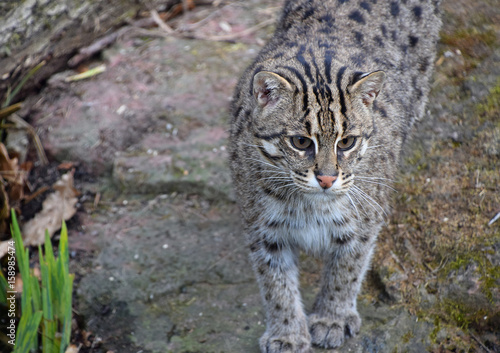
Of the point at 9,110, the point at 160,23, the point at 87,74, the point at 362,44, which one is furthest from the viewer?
the point at 160,23

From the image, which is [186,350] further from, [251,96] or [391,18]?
[391,18]

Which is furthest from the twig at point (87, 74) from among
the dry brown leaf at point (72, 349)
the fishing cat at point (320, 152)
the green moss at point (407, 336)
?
the green moss at point (407, 336)

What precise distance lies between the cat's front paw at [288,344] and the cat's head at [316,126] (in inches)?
48.0

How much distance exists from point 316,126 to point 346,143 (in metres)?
0.27

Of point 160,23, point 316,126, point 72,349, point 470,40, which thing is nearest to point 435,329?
point 316,126

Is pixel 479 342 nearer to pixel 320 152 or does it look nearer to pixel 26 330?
pixel 320 152

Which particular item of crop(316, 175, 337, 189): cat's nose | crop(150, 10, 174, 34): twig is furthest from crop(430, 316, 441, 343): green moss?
crop(150, 10, 174, 34): twig

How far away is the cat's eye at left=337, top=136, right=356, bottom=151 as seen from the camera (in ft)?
12.5

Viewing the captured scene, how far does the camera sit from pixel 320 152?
373 centimetres

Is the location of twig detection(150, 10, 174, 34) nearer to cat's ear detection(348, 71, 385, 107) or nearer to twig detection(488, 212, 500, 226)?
cat's ear detection(348, 71, 385, 107)

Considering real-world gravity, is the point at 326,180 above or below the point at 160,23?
above

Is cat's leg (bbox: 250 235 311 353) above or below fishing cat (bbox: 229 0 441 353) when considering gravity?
below

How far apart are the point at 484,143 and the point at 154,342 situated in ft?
11.4

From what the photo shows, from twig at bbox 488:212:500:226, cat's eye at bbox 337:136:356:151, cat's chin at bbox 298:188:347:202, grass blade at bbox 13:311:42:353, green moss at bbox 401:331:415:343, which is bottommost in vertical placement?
green moss at bbox 401:331:415:343
